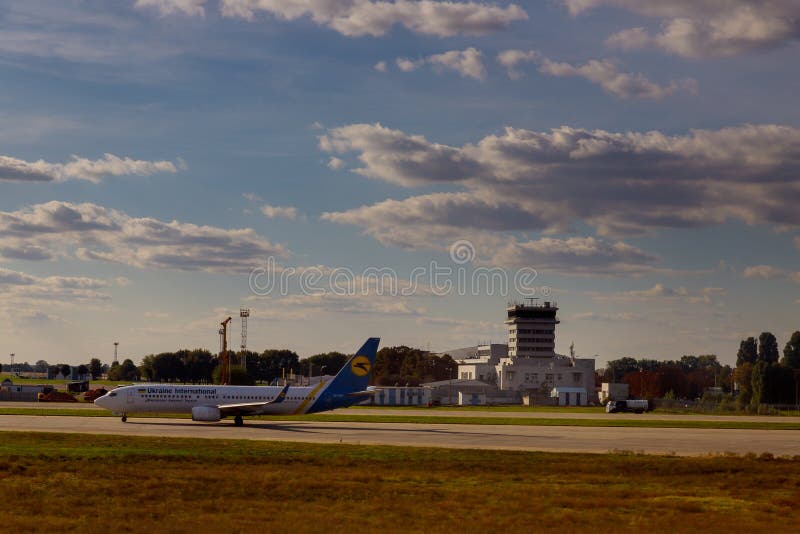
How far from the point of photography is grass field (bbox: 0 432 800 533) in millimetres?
24859

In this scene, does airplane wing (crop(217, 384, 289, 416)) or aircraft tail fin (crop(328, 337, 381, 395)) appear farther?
aircraft tail fin (crop(328, 337, 381, 395))

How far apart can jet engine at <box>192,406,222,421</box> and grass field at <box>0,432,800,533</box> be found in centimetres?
2139

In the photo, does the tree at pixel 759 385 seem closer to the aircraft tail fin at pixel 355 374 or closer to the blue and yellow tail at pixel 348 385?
the aircraft tail fin at pixel 355 374

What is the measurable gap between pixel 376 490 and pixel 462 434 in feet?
105

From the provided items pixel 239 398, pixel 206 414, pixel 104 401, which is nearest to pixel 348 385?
pixel 239 398

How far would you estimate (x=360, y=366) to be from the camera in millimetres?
71500

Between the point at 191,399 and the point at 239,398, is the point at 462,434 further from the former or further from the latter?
the point at 191,399

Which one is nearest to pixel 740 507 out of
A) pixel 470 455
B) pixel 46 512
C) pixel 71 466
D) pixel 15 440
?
pixel 470 455

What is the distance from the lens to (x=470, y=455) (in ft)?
147

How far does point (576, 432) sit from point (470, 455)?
2605 centimetres

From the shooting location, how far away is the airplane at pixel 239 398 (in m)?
70.4

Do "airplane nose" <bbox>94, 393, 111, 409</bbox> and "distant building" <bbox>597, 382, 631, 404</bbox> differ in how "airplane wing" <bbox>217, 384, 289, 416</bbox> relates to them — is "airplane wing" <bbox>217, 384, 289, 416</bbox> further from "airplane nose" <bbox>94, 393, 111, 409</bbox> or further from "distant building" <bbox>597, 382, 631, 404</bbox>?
"distant building" <bbox>597, 382, 631, 404</bbox>

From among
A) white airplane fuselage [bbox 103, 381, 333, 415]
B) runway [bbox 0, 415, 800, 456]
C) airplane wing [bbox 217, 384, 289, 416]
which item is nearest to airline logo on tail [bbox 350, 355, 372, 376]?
white airplane fuselage [bbox 103, 381, 333, 415]

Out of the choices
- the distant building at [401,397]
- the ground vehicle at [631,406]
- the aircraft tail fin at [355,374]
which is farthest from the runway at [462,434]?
the distant building at [401,397]
